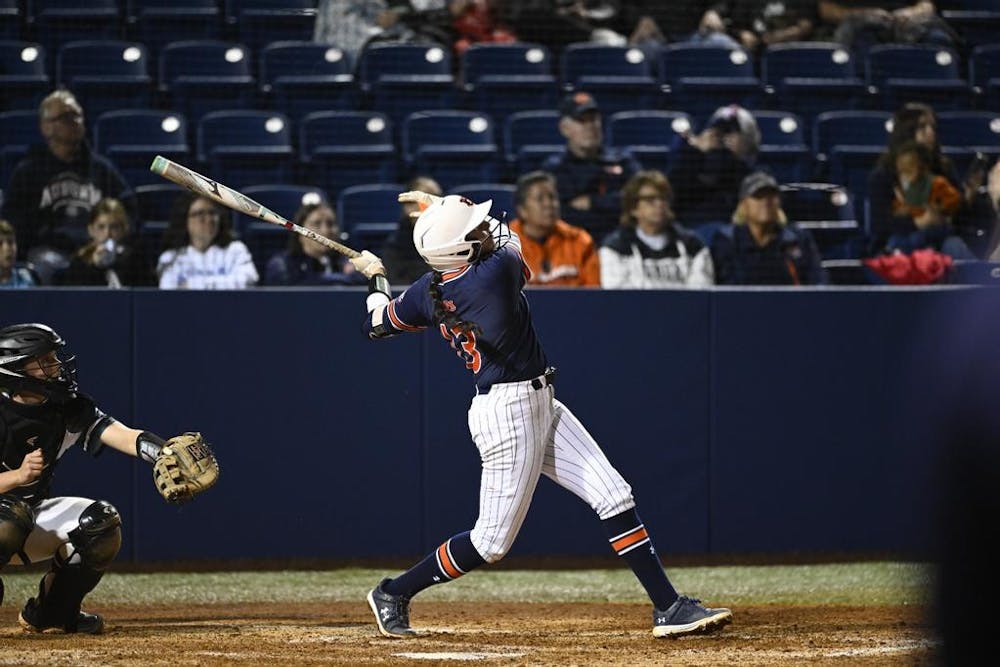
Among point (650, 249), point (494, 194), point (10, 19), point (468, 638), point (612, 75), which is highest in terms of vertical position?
point (10, 19)

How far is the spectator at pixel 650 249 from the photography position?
7625 mm

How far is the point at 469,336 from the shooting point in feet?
17.2

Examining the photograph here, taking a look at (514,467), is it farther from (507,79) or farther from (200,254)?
(507,79)

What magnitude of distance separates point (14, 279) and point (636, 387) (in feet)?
11.0

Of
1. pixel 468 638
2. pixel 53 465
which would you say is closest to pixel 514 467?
pixel 468 638

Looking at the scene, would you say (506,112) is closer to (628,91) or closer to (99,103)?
(628,91)

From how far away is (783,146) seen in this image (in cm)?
960

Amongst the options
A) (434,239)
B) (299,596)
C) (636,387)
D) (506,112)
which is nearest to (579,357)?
(636,387)

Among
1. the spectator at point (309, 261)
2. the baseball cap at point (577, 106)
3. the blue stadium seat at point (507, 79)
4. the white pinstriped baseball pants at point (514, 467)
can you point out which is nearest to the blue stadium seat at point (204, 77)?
the blue stadium seat at point (507, 79)

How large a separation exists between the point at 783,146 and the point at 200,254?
14.0ft

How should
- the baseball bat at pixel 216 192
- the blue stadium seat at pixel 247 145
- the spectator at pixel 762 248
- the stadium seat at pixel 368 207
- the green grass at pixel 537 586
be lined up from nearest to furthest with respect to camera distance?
the baseball bat at pixel 216 192, the green grass at pixel 537 586, the spectator at pixel 762 248, the stadium seat at pixel 368 207, the blue stadium seat at pixel 247 145

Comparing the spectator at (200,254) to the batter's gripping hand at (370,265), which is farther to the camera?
the spectator at (200,254)

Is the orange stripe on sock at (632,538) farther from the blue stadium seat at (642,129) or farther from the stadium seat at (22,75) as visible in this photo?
the stadium seat at (22,75)

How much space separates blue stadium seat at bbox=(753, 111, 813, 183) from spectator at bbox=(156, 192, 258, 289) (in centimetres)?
372
